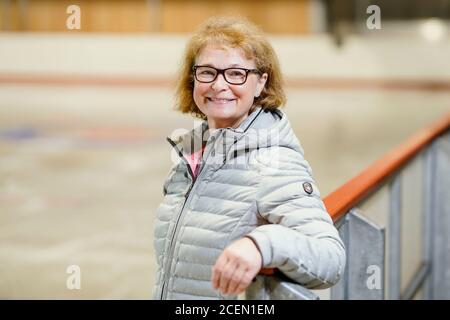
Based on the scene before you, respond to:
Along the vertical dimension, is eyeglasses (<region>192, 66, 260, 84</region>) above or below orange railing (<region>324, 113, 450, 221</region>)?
above

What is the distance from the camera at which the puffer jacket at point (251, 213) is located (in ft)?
4.69

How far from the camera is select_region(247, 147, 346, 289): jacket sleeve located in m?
1.39

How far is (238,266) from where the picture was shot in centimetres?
134

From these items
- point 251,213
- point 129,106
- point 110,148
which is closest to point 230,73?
point 251,213

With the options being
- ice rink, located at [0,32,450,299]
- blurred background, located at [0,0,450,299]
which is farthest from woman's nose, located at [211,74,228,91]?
ice rink, located at [0,32,450,299]

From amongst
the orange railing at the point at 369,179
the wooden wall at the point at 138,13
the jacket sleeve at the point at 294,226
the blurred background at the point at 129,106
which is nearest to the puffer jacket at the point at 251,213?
the jacket sleeve at the point at 294,226

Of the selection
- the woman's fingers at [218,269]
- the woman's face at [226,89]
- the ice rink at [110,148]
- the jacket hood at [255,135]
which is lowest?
the ice rink at [110,148]

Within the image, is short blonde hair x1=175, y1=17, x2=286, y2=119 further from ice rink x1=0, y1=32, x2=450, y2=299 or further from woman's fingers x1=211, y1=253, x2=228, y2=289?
ice rink x1=0, y1=32, x2=450, y2=299

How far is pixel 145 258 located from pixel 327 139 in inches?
237

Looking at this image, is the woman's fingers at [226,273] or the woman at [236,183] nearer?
the woman's fingers at [226,273]

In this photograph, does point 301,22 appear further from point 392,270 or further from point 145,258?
point 392,270

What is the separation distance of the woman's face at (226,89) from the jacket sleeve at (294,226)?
0.43 feet

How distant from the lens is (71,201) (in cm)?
624

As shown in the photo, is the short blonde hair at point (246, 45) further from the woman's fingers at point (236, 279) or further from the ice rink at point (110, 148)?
the ice rink at point (110, 148)
